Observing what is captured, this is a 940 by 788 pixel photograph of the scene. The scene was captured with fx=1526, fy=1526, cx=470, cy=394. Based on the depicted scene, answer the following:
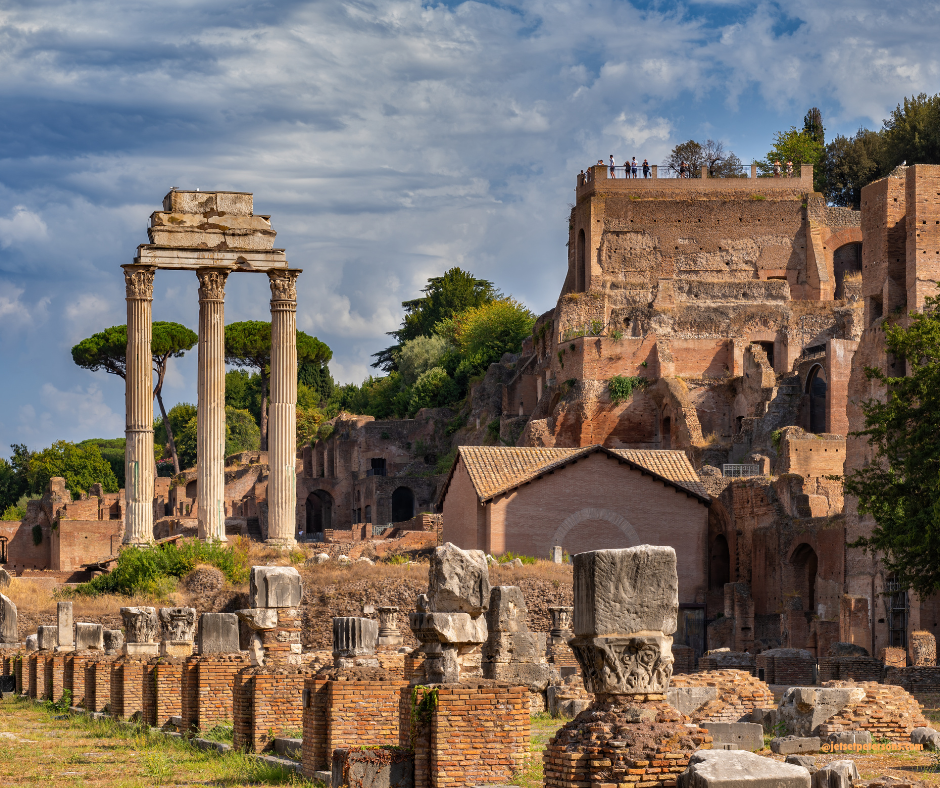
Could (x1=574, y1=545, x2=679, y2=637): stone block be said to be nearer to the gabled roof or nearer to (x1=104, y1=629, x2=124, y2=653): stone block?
(x1=104, y1=629, x2=124, y2=653): stone block

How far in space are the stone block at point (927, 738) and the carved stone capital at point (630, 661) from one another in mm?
6891

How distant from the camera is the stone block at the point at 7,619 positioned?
2912 cm

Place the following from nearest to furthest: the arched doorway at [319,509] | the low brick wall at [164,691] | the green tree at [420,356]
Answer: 1. the low brick wall at [164,691]
2. the arched doorway at [319,509]
3. the green tree at [420,356]

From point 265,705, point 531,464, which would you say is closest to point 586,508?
point 531,464

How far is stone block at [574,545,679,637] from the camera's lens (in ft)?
28.4

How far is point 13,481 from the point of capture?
93.4 m

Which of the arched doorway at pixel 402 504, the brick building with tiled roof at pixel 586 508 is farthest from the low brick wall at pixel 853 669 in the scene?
the arched doorway at pixel 402 504

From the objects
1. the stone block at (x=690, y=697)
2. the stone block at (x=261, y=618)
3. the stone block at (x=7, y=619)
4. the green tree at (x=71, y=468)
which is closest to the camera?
the stone block at (x=261, y=618)

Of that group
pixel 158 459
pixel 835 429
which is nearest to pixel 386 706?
pixel 835 429

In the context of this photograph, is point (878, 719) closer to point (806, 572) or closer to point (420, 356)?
point (806, 572)

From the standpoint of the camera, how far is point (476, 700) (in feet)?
36.1

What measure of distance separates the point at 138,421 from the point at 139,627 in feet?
41.3

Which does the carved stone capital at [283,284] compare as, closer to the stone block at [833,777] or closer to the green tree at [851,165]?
the stone block at [833,777]

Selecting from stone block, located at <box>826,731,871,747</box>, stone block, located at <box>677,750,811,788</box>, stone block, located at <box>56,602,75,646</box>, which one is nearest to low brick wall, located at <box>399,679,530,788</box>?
stone block, located at <box>677,750,811,788</box>
